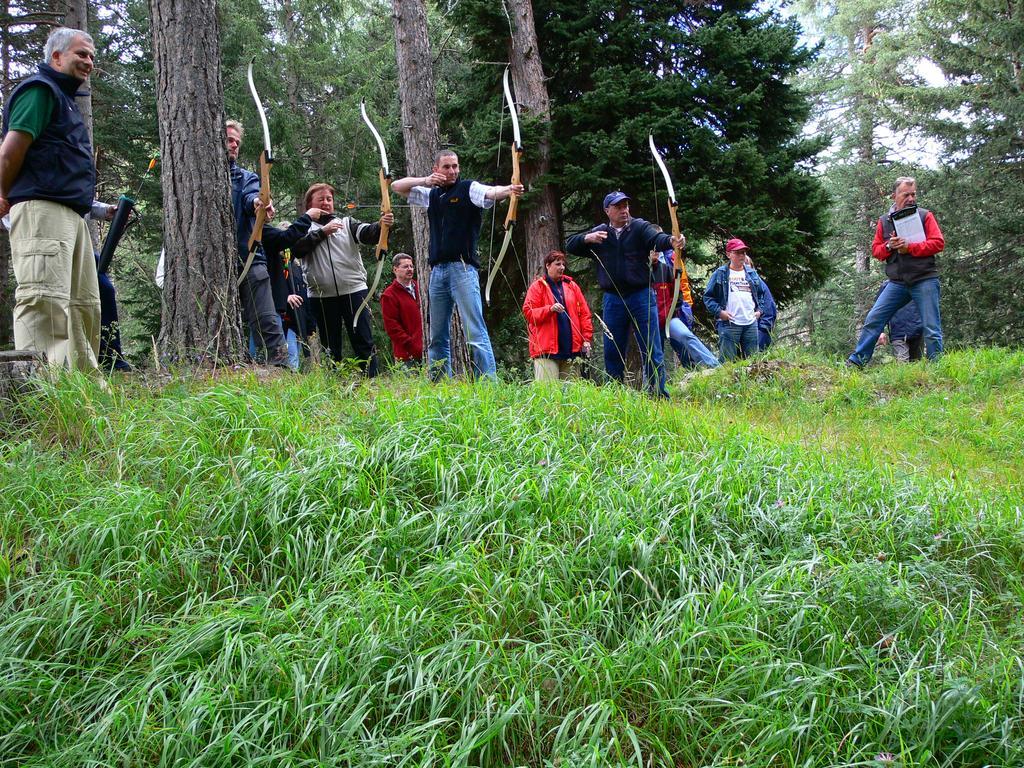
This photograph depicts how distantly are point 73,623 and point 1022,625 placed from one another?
3214mm

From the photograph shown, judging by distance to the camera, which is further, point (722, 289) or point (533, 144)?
point (533, 144)

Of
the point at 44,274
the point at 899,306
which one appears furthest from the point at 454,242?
the point at 899,306

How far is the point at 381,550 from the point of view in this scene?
9.45ft

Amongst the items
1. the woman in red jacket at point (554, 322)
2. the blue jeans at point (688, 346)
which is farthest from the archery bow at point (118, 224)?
the blue jeans at point (688, 346)

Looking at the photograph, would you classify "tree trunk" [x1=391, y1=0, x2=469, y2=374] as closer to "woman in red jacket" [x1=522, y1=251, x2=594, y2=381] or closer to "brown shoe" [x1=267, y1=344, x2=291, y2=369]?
"woman in red jacket" [x1=522, y1=251, x2=594, y2=381]

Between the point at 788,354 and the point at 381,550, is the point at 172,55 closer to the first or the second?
the point at 381,550

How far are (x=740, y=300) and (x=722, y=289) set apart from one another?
0.23 m

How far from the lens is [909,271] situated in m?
7.52

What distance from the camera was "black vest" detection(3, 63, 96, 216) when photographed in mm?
4109

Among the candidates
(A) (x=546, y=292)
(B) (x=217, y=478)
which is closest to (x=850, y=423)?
(A) (x=546, y=292)

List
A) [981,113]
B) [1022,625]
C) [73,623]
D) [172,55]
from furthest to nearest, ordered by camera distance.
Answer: [981,113] → [172,55] → [1022,625] → [73,623]

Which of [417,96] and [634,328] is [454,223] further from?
[417,96]

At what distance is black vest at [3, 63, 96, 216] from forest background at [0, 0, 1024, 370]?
31.9 inches

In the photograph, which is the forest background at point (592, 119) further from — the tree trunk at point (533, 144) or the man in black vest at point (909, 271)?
the man in black vest at point (909, 271)
